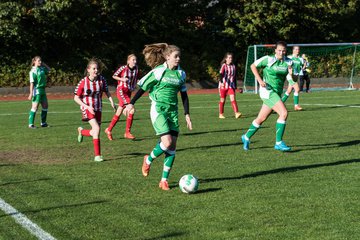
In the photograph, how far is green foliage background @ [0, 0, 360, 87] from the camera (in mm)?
36438

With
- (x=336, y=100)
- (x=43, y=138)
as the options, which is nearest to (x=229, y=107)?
(x=336, y=100)

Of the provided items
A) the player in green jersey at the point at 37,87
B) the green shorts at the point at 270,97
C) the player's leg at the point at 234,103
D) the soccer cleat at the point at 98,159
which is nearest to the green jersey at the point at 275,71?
the green shorts at the point at 270,97

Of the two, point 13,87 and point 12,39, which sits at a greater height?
point 12,39

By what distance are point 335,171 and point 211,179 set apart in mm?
1858

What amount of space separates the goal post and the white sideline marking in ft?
95.1

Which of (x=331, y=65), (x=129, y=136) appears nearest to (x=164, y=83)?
(x=129, y=136)

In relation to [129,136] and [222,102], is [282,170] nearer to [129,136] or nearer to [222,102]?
[129,136]

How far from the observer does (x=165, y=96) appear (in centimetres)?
901

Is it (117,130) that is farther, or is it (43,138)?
(117,130)

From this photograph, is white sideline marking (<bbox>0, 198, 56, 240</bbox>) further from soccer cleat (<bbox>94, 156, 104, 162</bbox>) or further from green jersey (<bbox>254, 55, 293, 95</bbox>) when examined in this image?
green jersey (<bbox>254, 55, 293, 95</bbox>)

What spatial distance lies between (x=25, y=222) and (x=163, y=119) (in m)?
2.56

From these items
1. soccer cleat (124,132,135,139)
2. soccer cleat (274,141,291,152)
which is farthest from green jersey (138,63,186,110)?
soccer cleat (124,132,135,139)

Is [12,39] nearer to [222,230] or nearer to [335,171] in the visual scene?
[335,171]

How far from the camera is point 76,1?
35.7 metres
